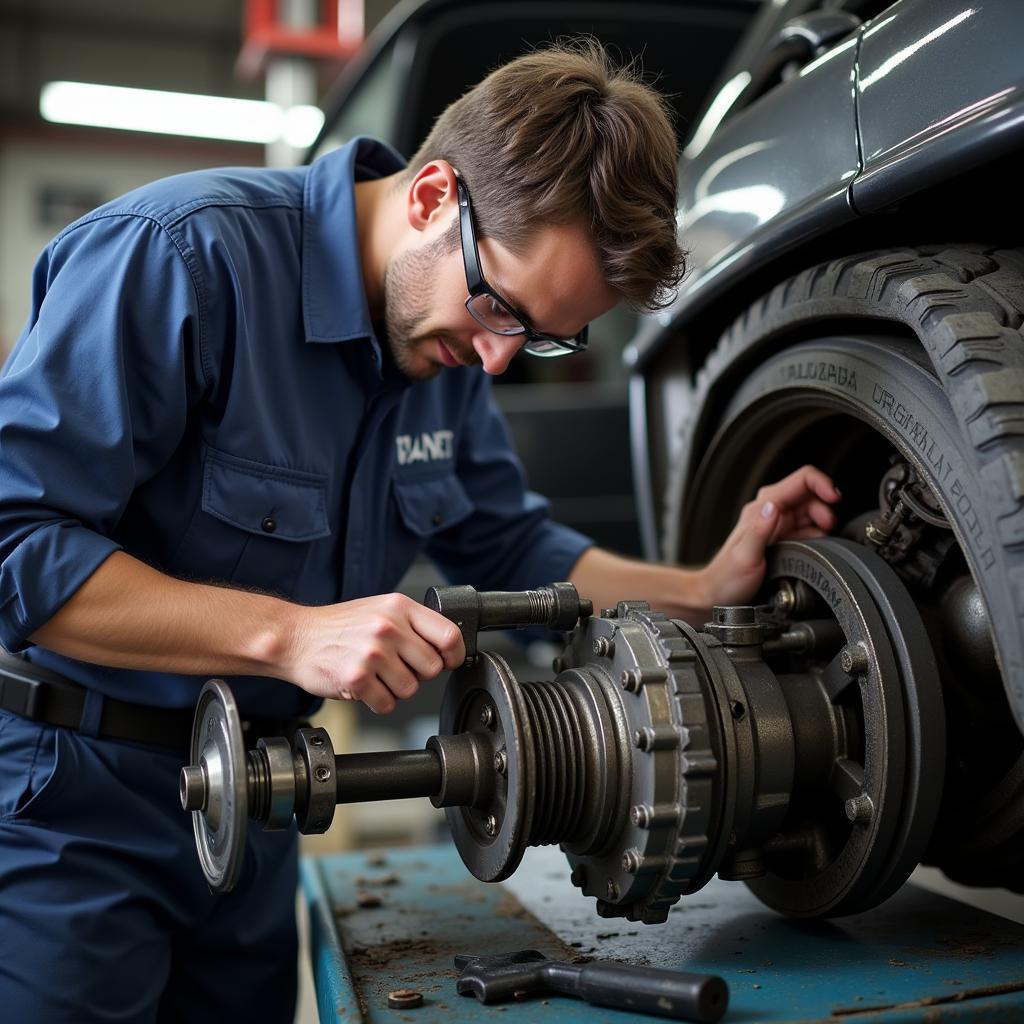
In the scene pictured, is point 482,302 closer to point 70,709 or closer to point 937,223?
point 937,223

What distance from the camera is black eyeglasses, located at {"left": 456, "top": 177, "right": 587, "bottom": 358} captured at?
1.24m

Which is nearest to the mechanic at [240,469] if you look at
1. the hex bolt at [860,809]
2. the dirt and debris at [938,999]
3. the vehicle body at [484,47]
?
the hex bolt at [860,809]

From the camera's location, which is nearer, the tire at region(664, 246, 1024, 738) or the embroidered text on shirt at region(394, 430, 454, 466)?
the tire at region(664, 246, 1024, 738)

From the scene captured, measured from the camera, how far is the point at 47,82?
8711 millimetres

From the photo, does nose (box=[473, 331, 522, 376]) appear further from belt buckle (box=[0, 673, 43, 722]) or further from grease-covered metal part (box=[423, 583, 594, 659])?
belt buckle (box=[0, 673, 43, 722])

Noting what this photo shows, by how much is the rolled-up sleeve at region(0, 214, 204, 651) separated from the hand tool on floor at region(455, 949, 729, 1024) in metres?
0.53

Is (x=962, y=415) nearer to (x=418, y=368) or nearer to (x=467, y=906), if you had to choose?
(x=418, y=368)

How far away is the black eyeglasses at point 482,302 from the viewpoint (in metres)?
1.24

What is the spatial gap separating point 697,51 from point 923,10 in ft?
4.92

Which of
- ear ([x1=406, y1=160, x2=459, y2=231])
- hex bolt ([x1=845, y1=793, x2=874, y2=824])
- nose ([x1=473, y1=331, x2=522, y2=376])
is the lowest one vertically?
hex bolt ([x1=845, y1=793, x2=874, y2=824])

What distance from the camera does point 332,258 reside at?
140cm

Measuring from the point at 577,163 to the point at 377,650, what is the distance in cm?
57

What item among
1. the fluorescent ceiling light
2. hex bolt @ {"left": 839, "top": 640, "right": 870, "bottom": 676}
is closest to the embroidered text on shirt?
hex bolt @ {"left": 839, "top": 640, "right": 870, "bottom": 676}

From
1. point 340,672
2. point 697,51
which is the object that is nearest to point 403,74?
point 697,51
